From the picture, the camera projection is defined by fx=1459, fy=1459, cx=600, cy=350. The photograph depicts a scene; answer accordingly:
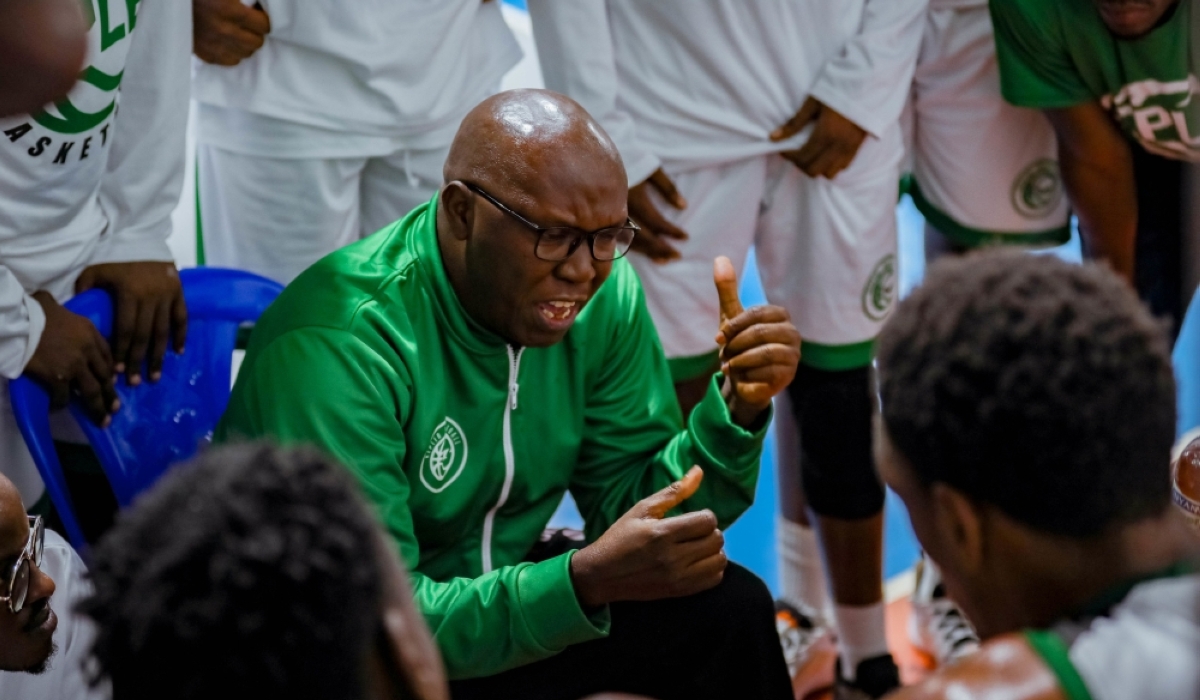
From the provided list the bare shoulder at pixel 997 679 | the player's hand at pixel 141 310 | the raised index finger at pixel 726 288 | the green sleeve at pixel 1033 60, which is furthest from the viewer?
the green sleeve at pixel 1033 60

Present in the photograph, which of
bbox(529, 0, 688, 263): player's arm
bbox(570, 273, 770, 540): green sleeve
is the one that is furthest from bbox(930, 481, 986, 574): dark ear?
bbox(529, 0, 688, 263): player's arm

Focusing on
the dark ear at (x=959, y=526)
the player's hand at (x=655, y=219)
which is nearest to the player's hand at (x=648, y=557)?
the dark ear at (x=959, y=526)

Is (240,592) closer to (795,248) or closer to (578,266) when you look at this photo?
(578,266)

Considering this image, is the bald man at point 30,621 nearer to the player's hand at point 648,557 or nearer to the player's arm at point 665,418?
the player's hand at point 648,557

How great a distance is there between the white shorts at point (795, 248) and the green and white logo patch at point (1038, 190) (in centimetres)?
34

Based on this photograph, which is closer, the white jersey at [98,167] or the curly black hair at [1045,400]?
the curly black hair at [1045,400]

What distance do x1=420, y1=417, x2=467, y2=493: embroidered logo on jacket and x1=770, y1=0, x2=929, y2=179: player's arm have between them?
1013 mm

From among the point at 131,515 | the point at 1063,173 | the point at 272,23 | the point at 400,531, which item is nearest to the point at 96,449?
the point at 400,531

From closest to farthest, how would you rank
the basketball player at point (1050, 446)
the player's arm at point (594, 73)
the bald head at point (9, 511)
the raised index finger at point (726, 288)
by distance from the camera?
the basketball player at point (1050, 446) → the bald head at point (9, 511) → the raised index finger at point (726, 288) → the player's arm at point (594, 73)

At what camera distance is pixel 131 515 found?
102 centimetres

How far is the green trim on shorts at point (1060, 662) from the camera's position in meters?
1.15

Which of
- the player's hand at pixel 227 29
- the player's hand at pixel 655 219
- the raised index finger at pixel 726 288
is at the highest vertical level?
the player's hand at pixel 227 29

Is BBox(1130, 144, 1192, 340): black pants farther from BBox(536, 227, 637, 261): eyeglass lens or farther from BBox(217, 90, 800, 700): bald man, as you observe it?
BBox(536, 227, 637, 261): eyeglass lens

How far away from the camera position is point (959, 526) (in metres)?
1.32
